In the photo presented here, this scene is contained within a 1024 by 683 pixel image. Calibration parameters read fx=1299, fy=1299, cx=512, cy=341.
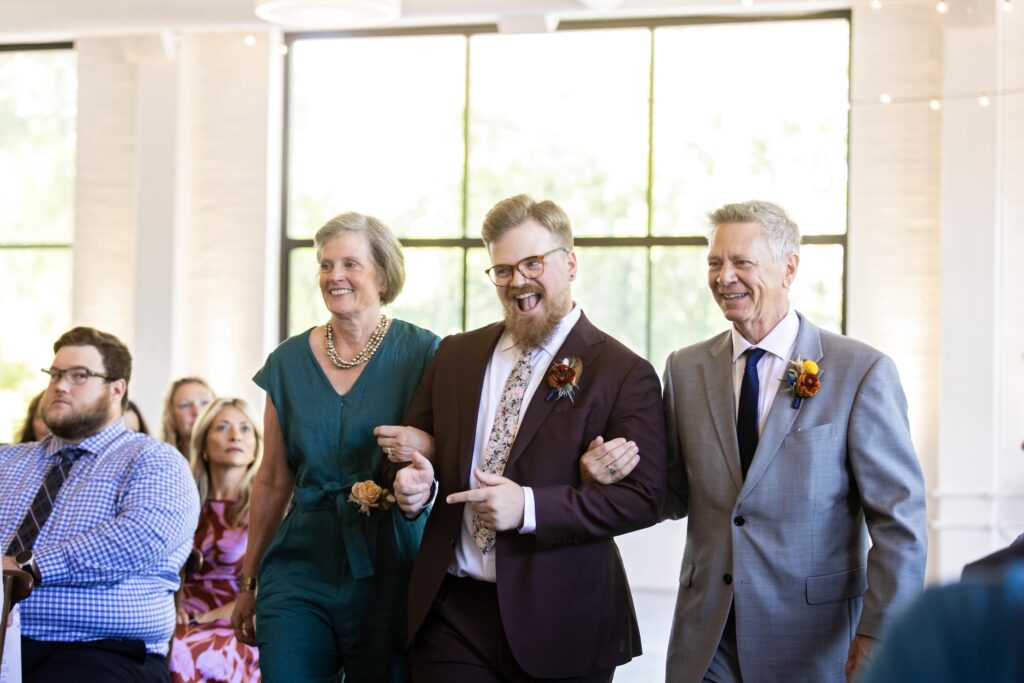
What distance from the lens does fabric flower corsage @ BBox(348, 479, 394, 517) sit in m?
3.71

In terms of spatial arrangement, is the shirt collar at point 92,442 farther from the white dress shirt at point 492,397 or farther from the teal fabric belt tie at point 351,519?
the white dress shirt at point 492,397

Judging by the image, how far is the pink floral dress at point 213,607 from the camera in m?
5.43

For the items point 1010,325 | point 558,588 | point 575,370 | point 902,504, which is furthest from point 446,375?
point 1010,325

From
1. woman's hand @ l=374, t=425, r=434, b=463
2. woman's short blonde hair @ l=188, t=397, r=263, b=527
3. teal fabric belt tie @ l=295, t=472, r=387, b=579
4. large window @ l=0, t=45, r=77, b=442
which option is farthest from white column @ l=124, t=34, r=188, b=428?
woman's hand @ l=374, t=425, r=434, b=463

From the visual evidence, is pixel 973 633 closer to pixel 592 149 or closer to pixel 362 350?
pixel 362 350

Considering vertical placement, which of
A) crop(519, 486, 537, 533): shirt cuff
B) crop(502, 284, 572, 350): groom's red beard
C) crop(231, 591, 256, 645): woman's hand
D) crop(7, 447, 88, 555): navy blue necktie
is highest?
crop(502, 284, 572, 350): groom's red beard

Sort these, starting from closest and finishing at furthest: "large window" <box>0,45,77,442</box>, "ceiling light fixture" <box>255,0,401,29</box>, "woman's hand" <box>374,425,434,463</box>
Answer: "woman's hand" <box>374,425,434,463</box>
"ceiling light fixture" <box>255,0,401,29</box>
"large window" <box>0,45,77,442</box>

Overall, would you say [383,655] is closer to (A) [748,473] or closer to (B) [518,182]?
(A) [748,473]

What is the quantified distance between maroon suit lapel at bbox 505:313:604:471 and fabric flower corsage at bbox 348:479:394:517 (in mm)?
494

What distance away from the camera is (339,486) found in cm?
388

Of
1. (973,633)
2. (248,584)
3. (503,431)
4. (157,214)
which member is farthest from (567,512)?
(157,214)

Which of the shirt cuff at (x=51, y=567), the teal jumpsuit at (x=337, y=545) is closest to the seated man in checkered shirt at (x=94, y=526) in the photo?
the shirt cuff at (x=51, y=567)

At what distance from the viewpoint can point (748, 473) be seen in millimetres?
3391

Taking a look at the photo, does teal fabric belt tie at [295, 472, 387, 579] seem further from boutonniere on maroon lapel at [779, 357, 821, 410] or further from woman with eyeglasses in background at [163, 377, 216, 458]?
woman with eyeglasses in background at [163, 377, 216, 458]
